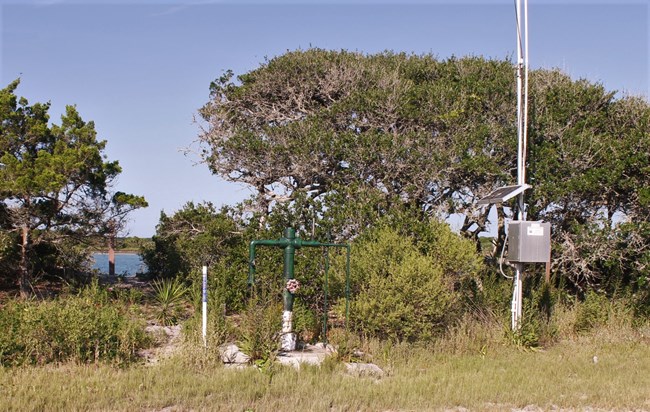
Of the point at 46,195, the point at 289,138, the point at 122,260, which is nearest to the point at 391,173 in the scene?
the point at 289,138

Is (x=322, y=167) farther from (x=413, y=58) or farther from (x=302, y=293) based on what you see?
(x=413, y=58)

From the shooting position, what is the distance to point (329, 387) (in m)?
7.86

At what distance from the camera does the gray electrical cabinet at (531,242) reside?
441 inches

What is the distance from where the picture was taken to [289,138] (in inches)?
587

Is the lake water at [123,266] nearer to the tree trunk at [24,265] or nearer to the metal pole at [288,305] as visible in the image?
the tree trunk at [24,265]


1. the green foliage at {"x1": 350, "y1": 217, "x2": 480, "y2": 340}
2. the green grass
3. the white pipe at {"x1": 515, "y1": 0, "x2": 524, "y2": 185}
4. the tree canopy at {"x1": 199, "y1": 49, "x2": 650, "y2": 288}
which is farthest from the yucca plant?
the white pipe at {"x1": 515, "y1": 0, "x2": 524, "y2": 185}

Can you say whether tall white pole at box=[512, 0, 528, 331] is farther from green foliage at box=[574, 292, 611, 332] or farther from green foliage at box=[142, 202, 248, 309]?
green foliage at box=[142, 202, 248, 309]

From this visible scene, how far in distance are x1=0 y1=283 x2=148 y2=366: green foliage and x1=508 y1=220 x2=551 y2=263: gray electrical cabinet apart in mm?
6500

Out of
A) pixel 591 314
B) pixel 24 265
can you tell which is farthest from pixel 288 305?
pixel 24 265

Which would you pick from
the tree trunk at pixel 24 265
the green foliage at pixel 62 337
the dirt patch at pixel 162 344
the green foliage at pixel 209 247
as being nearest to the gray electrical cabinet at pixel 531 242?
the green foliage at pixel 209 247

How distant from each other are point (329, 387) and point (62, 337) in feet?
12.4

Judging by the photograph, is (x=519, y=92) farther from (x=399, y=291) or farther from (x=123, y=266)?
(x=123, y=266)

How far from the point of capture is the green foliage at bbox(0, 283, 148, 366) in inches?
339

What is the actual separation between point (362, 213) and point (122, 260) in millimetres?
20660
